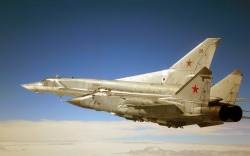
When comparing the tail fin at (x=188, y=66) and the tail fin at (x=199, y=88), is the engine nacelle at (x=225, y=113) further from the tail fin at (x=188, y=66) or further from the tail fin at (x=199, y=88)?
the tail fin at (x=188, y=66)

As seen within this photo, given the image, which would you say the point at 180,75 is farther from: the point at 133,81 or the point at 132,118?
the point at 132,118

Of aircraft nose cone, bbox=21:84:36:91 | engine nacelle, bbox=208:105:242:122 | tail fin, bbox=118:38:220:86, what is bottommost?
engine nacelle, bbox=208:105:242:122

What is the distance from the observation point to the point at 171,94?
12711 millimetres

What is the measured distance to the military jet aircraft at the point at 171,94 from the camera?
36.7ft

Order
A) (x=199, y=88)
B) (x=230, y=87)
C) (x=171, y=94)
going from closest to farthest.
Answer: (x=199, y=88), (x=230, y=87), (x=171, y=94)

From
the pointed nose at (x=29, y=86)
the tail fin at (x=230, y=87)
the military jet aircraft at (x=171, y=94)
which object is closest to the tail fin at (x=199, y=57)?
the military jet aircraft at (x=171, y=94)

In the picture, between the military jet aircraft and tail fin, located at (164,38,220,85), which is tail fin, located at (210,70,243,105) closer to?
the military jet aircraft

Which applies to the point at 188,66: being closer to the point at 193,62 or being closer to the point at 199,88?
the point at 193,62

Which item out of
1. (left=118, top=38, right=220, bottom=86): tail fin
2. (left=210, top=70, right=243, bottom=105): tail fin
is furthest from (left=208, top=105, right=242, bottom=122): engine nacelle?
(left=118, top=38, right=220, bottom=86): tail fin

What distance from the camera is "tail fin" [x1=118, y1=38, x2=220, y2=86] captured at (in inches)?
536

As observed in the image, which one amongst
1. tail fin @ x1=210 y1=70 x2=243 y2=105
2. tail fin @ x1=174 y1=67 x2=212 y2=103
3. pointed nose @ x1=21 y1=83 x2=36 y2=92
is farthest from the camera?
pointed nose @ x1=21 y1=83 x2=36 y2=92

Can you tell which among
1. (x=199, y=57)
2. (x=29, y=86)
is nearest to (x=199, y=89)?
(x=199, y=57)

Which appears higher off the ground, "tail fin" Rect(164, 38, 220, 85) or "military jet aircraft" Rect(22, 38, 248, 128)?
"tail fin" Rect(164, 38, 220, 85)

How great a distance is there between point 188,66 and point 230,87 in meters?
2.03
